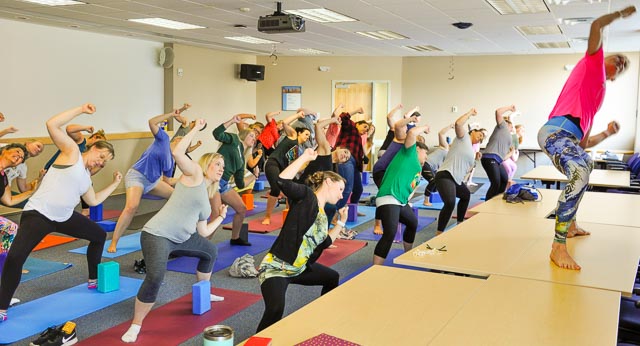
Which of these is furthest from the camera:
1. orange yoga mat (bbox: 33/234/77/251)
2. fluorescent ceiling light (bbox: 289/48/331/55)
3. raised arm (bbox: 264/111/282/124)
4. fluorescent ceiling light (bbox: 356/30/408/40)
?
fluorescent ceiling light (bbox: 289/48/331/55)

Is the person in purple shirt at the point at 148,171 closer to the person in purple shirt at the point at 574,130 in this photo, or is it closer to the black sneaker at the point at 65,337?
the black sneaker at the point at 65,337

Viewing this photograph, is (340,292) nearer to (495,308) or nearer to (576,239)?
(495,308)

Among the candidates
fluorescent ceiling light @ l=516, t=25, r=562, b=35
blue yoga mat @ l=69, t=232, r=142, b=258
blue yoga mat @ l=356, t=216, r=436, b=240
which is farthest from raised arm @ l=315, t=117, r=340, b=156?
fluorescent ceiling light @ l=516, t=25, r=562, b=35

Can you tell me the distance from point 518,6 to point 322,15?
2.46 m

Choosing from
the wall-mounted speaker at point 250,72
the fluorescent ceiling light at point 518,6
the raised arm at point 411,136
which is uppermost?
the fluorescent ceiling light at point 518,6

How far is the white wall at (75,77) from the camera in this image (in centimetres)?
888

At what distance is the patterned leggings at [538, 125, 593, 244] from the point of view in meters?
3.32

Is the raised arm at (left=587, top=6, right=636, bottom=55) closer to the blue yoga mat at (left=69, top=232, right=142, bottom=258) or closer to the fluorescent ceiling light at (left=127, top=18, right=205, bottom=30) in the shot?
the blue yoga mat at (left=69, top=232, right=142, bottom=258)

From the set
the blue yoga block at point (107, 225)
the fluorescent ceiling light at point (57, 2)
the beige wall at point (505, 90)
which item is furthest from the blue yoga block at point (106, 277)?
the beige wall at point (505, 90)

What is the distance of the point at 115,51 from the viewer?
34.8 feet

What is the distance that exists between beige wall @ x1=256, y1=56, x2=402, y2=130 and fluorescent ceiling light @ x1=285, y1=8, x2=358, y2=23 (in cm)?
601

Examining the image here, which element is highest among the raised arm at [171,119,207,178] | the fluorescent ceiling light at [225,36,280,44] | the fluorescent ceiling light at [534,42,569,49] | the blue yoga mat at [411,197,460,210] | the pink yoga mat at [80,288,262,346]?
the fluorescent ceiling light at [534,42,569,49]

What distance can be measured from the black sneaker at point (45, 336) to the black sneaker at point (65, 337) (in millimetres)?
16

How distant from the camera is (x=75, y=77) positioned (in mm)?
9852
